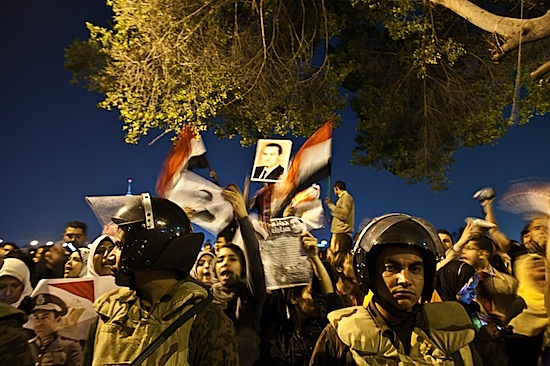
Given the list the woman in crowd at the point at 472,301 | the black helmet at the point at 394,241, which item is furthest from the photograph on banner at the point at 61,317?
the woman in crowd at the point at 472,301

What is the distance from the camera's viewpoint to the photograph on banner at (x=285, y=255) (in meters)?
3.83

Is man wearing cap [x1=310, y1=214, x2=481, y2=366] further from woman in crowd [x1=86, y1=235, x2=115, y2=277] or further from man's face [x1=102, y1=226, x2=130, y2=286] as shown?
woman in crowd [x1=86, y1=235, x2=115, y2=277]

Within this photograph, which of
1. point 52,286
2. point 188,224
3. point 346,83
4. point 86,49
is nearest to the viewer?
point 188,224

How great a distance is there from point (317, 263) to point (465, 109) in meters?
8.59

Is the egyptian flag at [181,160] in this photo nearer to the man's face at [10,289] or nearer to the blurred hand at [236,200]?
the blurred hand at [236,200]

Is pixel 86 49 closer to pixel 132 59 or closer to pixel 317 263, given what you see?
pixel 132 59

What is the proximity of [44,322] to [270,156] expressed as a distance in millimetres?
2006

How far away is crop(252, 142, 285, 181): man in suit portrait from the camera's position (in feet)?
14.3

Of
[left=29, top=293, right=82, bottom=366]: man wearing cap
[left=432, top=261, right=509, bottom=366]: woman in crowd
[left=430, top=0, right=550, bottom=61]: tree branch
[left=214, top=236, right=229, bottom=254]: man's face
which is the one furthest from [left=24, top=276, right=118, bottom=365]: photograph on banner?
[left=430, top=0, right=550, bottom=61]: tree branch

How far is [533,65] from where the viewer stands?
1016cm

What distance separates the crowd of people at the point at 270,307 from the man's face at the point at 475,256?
0.02 meters

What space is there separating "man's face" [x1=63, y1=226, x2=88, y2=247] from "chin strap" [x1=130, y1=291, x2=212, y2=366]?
4.01 metres

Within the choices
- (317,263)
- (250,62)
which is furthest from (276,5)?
(317,263)

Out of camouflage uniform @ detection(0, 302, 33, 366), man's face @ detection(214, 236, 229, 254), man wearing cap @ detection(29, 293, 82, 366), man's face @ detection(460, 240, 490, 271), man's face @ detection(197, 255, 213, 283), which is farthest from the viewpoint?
man's face @ detection(197, 255, 213, 283)
